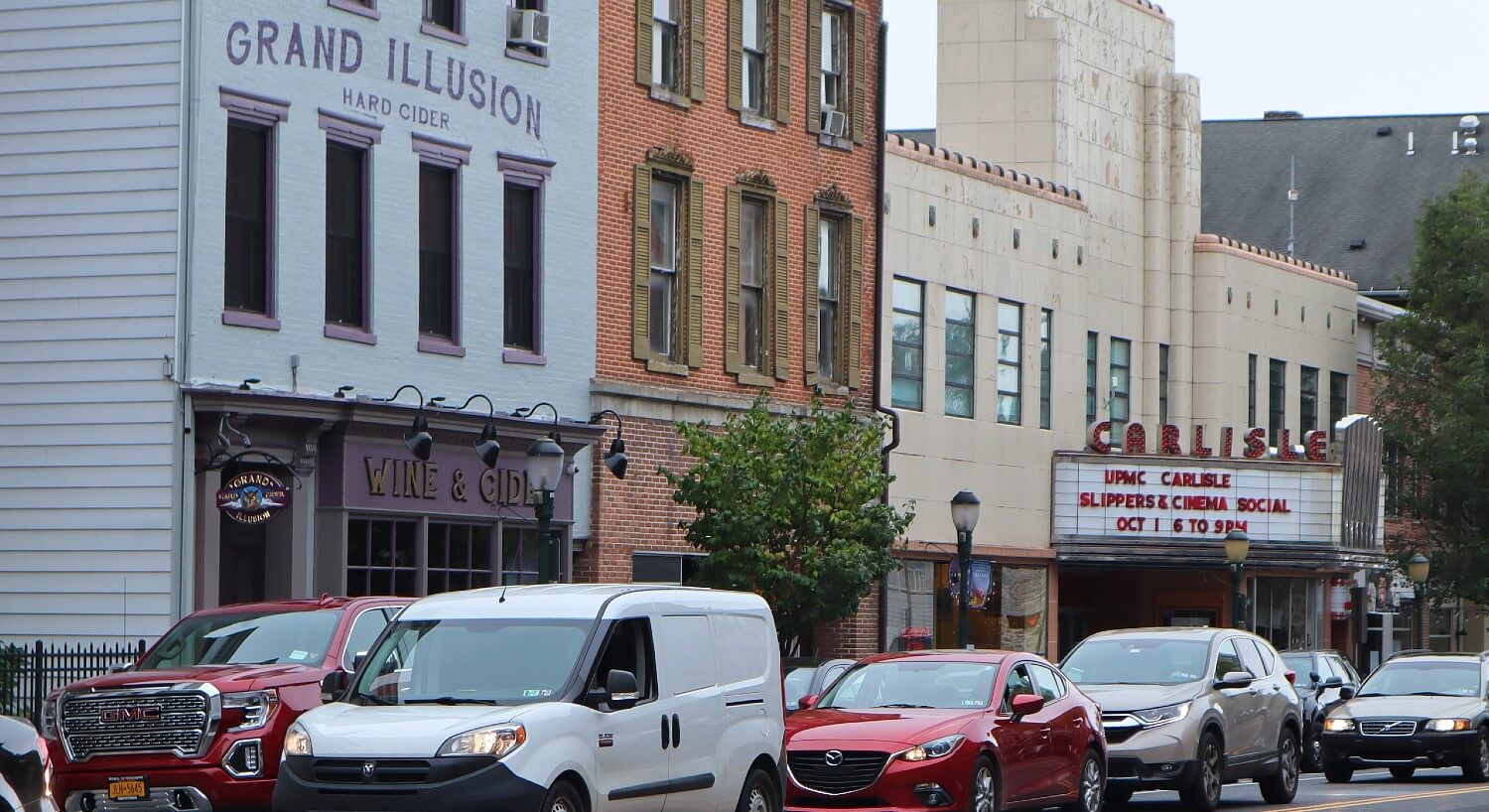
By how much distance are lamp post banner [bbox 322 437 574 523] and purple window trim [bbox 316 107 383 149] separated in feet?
10.7

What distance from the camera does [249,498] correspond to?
23.5 metres

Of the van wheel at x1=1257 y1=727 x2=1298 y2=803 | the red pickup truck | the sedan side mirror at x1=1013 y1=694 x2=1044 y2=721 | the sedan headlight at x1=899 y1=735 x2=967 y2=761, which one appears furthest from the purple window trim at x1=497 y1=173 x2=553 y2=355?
the sedan headlight at x1=899 y1=735 x2=967 y2=761

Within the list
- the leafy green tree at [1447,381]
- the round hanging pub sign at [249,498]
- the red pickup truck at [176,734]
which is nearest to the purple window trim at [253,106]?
the round hanging pub sign at [249,498]

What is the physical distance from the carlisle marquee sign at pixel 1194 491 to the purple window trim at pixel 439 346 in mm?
15336

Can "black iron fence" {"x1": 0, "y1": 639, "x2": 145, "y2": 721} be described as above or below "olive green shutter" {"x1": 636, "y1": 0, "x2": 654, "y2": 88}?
below

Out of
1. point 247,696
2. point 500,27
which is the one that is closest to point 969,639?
point 500,27

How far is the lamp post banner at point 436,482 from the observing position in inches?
1001

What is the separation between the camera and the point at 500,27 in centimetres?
2819

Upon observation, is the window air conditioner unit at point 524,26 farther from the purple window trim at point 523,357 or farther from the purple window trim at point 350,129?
the purple window trim at point 523,357

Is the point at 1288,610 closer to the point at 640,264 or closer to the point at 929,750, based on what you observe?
the point at 640,264

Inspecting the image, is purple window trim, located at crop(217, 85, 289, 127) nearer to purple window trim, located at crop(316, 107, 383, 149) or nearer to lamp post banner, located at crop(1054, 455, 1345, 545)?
purple window trim, located at crop(316, 107, 383, 149)

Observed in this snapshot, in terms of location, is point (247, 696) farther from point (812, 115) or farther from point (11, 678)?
point (812, 115)

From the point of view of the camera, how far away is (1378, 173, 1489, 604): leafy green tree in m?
49.0

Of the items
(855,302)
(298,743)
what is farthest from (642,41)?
(298,743)
